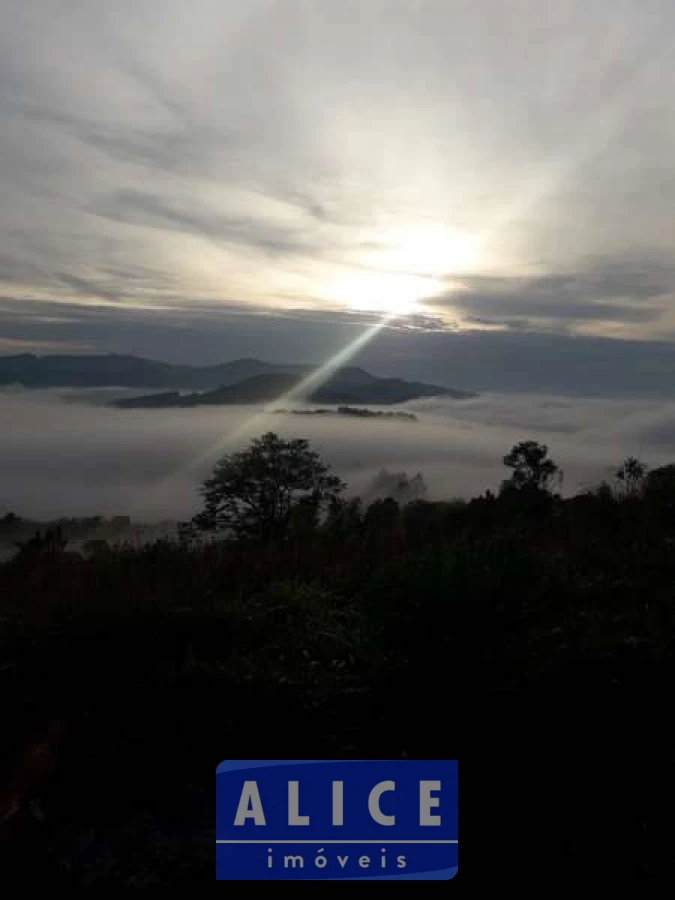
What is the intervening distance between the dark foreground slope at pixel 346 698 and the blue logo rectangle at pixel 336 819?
0.08 metres

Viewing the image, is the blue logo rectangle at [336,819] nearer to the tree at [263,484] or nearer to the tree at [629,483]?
the tree at [629,483]

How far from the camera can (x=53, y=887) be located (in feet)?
10.7

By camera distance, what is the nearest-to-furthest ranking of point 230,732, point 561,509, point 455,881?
point 455,881 → point 230,732 → point 561,509

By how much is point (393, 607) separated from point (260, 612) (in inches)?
50.0

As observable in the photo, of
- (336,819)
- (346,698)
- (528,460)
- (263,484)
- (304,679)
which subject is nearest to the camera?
(336,819)

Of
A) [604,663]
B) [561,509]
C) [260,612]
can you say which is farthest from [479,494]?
[604,663]

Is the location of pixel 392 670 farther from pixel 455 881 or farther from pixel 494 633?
pixel 455 881

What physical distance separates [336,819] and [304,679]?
1171mm

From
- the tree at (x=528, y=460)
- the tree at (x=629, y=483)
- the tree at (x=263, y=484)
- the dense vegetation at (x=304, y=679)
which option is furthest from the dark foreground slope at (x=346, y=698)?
the tree at (x=528, y=460)

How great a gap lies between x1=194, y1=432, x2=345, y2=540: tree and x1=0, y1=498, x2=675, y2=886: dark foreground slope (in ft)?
71.6

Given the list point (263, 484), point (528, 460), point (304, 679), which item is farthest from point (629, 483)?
point (528, 460)

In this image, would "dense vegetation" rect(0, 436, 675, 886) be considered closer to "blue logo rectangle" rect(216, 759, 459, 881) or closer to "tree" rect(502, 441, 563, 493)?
"blue logo rectangle" rect(216, 759, 459, 881)

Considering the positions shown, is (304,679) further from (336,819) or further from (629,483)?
(629,483)

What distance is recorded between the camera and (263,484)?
107 feet
